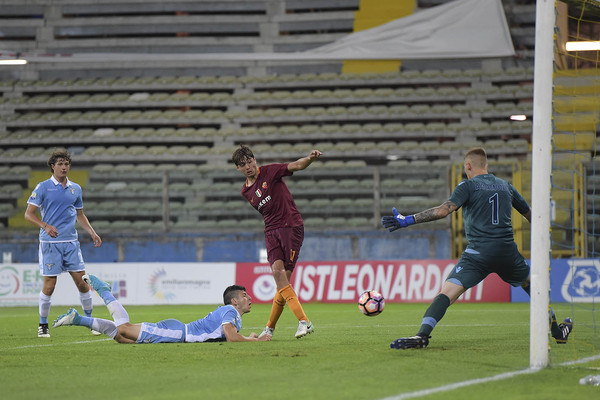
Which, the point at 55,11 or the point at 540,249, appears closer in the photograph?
the point at 540,249

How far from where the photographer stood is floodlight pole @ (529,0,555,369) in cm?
624

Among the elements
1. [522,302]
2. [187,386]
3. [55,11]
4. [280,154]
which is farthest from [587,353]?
[55,11]

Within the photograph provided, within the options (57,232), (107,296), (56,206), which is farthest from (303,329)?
(56,206)

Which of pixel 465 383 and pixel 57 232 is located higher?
pixel 57 232

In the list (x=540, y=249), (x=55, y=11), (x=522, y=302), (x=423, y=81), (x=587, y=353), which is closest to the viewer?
(x=540, y=249)

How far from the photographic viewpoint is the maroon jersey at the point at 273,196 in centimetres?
928

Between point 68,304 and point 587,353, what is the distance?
15002 mm

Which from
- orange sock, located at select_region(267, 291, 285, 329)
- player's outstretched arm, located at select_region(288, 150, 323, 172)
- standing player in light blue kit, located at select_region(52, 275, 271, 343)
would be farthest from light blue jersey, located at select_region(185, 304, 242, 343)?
player's outstretched arm, located at select_region(288, 150, 323, 172)

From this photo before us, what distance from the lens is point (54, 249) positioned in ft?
34.9

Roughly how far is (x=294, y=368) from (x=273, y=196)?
10.4 feet

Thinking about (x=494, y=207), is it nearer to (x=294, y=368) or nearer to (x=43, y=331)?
(x=294, y=368)

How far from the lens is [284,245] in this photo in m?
9.23

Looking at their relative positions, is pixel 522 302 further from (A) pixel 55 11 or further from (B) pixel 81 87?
(A) pixel 55 11

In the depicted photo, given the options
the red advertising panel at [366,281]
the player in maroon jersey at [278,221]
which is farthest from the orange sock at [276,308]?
the red advertising panel at [366,281]
